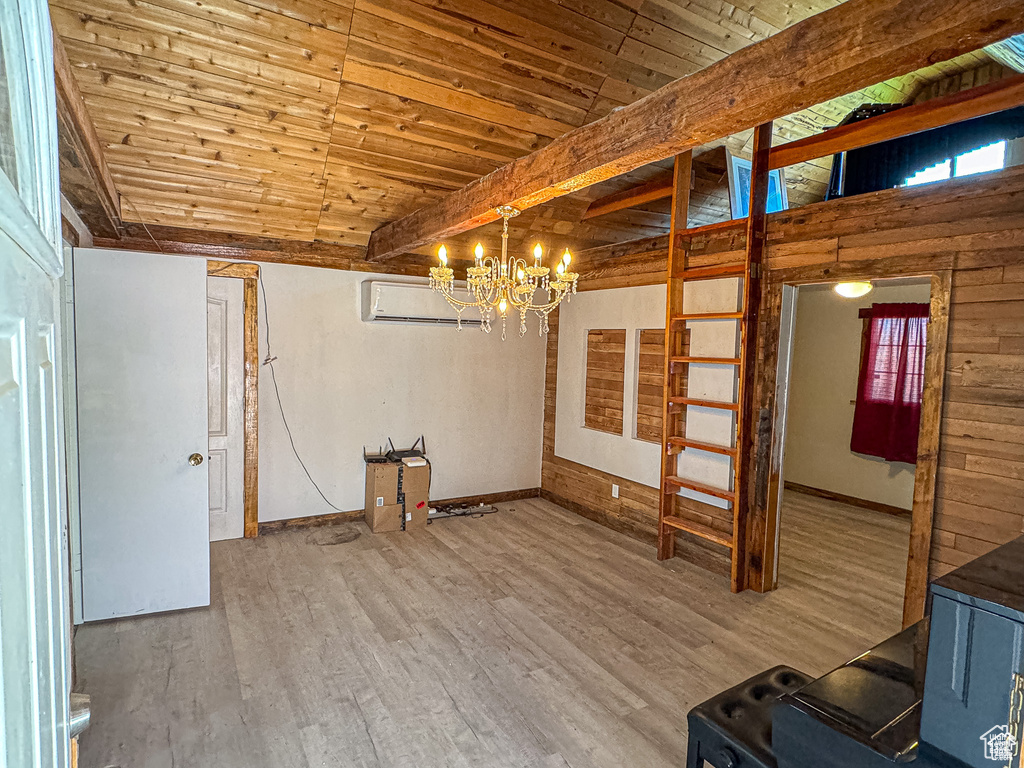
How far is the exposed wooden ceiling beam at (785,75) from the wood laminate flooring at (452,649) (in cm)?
251

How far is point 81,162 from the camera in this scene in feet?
8.92

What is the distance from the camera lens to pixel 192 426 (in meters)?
3.33

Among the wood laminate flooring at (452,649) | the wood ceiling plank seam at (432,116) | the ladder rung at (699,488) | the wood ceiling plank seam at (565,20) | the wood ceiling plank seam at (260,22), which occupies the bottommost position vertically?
the wood laminate flooring at (452,649)

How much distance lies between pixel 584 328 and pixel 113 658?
173 inches

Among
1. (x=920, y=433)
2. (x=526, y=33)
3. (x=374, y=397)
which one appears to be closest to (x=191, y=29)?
(x=526, y=33)

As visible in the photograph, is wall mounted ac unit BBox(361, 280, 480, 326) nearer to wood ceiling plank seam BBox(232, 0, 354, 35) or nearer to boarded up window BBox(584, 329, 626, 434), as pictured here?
boarded up window BBox(584, 329, 626, 434)

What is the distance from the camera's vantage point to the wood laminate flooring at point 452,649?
2.33 m

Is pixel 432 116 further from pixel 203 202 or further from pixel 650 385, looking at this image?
pixel 650 385

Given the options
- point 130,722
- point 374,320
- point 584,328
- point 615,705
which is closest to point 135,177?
point 374,320

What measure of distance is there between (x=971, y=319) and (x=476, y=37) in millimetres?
3061

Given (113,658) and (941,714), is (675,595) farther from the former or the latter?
(113,658)

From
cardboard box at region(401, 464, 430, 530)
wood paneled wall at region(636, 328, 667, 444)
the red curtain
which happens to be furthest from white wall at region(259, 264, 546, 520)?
the red curtain

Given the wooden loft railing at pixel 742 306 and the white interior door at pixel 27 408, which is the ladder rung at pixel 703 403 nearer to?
the wooden loft railing at pixel 742 306

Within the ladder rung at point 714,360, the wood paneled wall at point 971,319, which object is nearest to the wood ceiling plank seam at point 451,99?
the ladder rung at point 714,360
